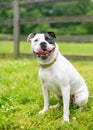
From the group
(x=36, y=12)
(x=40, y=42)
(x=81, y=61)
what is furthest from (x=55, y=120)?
(x=36, y=12)

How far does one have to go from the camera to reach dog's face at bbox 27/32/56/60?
13.2 feet

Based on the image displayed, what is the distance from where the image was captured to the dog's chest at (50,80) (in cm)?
421

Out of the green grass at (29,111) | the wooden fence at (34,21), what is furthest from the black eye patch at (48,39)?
the wooden fence at (34,21)

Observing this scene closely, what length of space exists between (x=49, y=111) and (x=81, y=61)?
5.51 meters

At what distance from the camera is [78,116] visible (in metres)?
4.32

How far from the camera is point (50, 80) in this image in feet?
13.9

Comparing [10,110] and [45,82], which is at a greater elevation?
[45,82]

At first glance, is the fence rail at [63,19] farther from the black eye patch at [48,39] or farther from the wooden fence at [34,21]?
the black eye patch at [48,39]

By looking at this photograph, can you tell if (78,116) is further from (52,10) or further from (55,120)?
(52,10)

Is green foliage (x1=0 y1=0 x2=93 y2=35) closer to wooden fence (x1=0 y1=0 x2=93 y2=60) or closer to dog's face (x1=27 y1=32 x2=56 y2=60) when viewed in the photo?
wooden fence (x1=0 y1=0 x2=93 y2=60)

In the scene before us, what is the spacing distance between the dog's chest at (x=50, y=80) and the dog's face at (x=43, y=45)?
0.21 metres

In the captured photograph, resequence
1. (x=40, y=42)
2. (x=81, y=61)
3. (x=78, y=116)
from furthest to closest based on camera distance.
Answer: (x=81, y=61)
(x=78, y=116)
(x=40, y=42)

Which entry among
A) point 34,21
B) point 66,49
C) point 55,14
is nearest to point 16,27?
point 34,21

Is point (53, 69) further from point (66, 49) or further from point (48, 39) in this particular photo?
point (66, 49)
